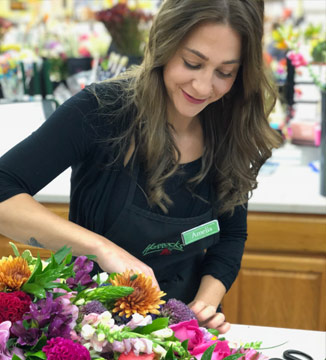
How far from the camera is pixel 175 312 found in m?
0.74

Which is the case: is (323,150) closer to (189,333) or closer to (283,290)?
(283,290)

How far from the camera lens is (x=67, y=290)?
0.66 metres

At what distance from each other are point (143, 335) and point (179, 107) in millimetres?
658

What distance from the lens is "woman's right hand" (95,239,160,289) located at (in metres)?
0.96

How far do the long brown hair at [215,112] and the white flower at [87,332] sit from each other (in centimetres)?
63

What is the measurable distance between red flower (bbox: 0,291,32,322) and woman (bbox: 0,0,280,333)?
351mm

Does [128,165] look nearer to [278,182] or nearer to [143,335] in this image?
[143,335]

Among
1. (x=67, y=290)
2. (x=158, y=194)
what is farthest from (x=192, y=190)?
(x=67, y=290)

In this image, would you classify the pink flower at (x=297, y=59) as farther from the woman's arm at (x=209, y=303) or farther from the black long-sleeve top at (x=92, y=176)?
the woman's arm at (x=209, y=303)

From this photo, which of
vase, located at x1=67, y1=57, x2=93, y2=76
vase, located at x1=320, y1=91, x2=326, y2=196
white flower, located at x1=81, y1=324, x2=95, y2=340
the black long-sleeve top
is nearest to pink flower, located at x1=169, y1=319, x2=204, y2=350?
white flower, located at x1=81, y1=324, x2=95, y2=340

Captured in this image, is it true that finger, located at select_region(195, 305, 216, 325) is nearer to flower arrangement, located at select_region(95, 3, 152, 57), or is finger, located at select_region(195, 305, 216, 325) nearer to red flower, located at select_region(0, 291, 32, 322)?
red flower, located at select_region(0, 291, 32, 322)

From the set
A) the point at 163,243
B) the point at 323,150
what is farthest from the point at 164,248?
the point at 323,150

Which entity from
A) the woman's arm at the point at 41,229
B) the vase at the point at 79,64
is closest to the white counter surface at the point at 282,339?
the woman's arm at the point at 41,229

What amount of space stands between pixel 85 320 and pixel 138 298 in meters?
0.07
